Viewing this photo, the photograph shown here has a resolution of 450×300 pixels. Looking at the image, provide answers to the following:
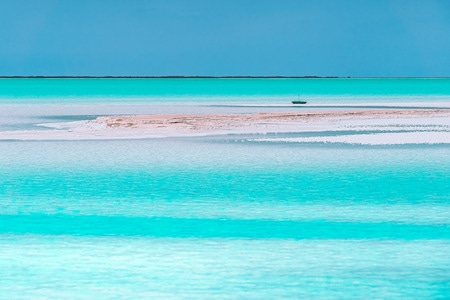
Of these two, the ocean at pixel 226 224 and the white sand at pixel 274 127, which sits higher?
the white sand at pixel 274 127

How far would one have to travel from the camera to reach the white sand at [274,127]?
24766mm

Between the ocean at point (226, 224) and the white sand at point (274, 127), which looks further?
the white sand at point (274, 127)

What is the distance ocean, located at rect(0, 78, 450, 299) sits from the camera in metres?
8.30

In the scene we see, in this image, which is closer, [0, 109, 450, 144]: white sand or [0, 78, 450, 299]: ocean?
[0, 78, 450, 299]: ocean

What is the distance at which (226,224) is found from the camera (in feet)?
37.7

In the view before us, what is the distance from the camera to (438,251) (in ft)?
31.8

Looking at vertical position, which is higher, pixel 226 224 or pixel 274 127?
pixel 274 127

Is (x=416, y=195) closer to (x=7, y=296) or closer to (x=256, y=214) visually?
(x=256, y=214)

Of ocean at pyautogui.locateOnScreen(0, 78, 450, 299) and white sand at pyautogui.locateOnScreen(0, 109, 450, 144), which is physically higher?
white sand at pyautogui.locateOnScreen(0, 109, 450, 144)

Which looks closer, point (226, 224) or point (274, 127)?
point (226, 224)

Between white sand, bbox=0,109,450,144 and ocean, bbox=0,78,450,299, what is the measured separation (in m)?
4.24

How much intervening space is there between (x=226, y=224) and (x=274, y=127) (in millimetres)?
17743

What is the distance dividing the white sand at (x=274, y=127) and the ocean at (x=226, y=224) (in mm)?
4236

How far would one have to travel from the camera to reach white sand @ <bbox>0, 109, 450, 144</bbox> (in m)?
24.8
